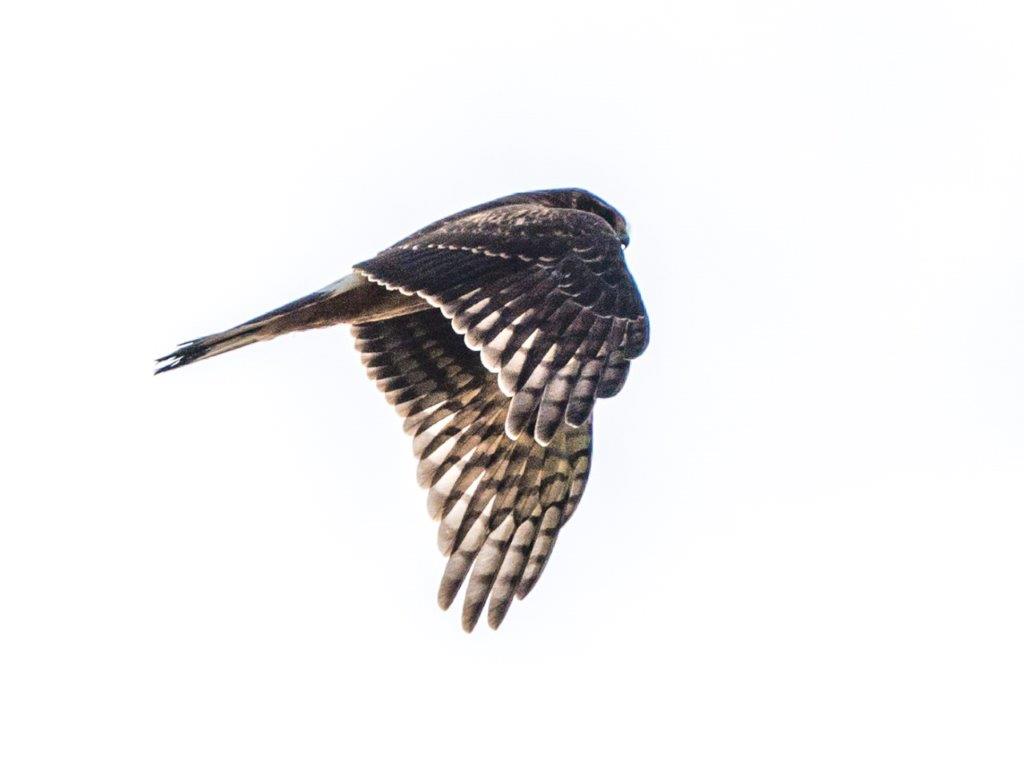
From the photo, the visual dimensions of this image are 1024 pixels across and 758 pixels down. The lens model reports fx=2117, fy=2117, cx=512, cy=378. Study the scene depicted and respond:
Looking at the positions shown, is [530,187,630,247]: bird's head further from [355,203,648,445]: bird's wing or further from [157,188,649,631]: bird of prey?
[355,203,648,445]: bird's wing

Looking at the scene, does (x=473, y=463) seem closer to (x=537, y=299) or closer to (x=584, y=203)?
(x=537, y=299)

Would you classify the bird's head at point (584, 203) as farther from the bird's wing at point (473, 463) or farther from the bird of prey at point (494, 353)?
the bird's wing at point (473, 463)

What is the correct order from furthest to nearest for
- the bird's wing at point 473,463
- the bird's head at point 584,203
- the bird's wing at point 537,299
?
the bird's head at point 584,203, the bird's wing at point 473,463, the bird's wing at point 537,299

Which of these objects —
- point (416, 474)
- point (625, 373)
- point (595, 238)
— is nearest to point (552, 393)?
point (625, 373)

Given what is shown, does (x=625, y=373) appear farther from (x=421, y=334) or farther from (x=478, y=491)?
(x=421, y=334)

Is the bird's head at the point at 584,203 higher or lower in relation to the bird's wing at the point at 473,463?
higher

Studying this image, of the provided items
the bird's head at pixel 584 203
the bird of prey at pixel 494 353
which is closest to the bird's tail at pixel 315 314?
the bird of prey at pixel 494 353

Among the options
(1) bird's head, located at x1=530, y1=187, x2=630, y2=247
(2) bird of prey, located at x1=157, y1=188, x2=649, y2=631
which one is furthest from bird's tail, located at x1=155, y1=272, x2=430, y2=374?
(1) bird's head, located at x1=530, y1=187, x2=630, y2=247

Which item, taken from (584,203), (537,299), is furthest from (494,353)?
(584,203)
